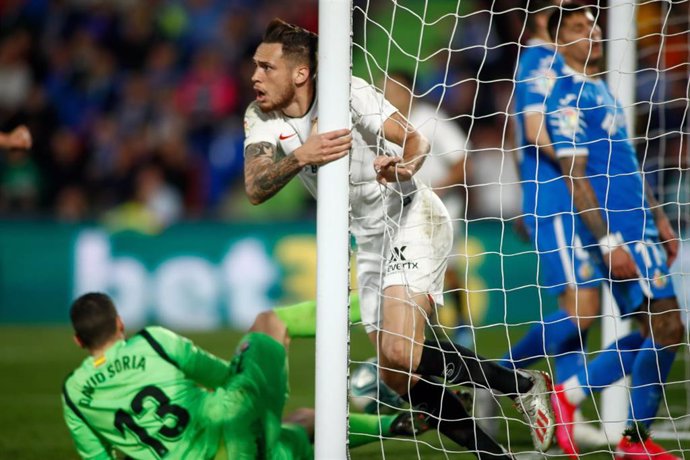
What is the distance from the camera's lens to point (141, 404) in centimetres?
425

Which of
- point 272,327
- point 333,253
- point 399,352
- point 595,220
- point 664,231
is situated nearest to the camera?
point 333,253

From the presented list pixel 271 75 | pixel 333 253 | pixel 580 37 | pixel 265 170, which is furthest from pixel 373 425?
pixel 580 37

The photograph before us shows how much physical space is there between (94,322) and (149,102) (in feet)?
30.0

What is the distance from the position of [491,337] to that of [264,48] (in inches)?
237

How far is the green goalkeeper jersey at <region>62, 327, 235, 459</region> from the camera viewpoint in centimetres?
425

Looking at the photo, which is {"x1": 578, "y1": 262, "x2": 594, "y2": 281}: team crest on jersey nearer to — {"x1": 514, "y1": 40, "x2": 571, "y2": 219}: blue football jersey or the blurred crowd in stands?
{"x1": 514, "y1": 40, "x2": 571, "y2": 219}: blue football jersey

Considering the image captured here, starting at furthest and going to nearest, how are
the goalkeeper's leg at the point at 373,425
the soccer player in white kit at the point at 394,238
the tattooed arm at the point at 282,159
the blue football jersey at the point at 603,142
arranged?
the blue football jersey at the point at 603,142
the goalkeeper's leg at the point at 373,425
the soccer player in white kit at the point at 394,238
the tattooed arm at the point at 282,159

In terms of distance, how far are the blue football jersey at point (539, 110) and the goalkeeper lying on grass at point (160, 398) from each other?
5.40 feet

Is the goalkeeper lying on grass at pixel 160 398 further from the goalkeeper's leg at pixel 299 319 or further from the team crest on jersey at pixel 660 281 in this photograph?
the team crest on jersey at pixel 660 281

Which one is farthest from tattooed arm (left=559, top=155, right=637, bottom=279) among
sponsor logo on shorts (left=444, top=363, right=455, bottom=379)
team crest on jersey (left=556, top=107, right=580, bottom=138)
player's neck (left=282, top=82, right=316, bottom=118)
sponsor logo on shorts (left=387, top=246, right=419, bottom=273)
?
player's neck (left=282, top=82, right=316, bottom=118)

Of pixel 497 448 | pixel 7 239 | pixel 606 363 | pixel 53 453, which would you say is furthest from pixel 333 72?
pixel 7 239

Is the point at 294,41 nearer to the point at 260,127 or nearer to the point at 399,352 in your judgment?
the point at 260,127

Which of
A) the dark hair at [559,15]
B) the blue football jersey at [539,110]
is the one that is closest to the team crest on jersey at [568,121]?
the blue football jersey at [539,110]

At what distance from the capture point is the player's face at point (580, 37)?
530 cm
